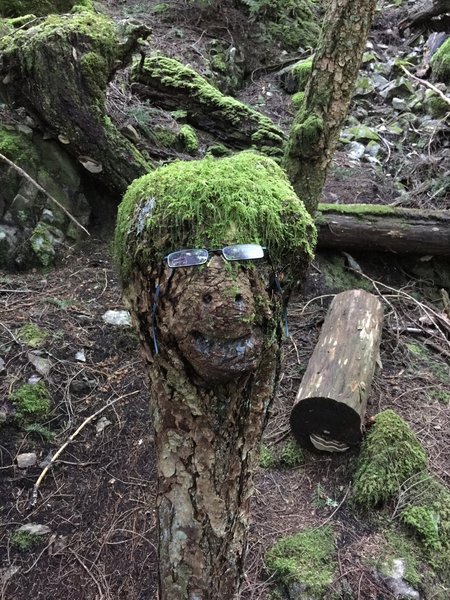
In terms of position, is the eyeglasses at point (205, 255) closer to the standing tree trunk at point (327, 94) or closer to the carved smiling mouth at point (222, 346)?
the carved smiling mouth at point (222, 346)

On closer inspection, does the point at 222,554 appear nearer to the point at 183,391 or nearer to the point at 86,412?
the point at 183,391

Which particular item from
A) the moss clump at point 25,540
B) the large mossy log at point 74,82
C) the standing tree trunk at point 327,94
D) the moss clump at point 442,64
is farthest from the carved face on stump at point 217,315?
the moss clump at point 442,64

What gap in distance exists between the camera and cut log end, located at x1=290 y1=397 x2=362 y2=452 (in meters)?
3.13

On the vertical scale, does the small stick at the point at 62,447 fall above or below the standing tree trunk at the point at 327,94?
below

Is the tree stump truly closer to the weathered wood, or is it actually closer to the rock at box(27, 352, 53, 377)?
the weathered wood

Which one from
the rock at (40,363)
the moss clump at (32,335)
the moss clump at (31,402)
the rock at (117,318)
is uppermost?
the moss clump at (32,335)

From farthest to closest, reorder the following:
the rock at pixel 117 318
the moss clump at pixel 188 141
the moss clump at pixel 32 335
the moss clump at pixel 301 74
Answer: the moss clump at pixel 301 74, the moss clump at pixel 188 141, the rock at pixel 117 318, the moss clump at pixel 32 335

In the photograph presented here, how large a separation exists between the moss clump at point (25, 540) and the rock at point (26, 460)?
1.23 ft

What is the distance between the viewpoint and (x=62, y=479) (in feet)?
9.25

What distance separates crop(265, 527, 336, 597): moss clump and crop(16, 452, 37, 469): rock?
4.82 feet

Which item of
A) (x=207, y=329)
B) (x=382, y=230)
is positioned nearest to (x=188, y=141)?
(x=382, y=230)

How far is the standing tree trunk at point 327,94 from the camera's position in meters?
3.75

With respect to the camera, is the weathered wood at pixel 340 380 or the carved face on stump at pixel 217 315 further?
the weathered wood at pixel 340 380

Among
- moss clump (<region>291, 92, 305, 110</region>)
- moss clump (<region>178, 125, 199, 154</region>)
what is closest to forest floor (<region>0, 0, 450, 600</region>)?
moss clump (<region>178, 125, 199, 154</region>)
